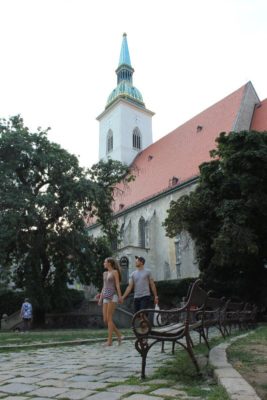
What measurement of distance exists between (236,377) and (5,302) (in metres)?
31.6

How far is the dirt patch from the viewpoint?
3.59m

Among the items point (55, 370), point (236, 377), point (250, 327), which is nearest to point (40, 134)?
point (250, 327)

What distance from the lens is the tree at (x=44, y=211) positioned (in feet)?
70.1

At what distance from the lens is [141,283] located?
27.4ft

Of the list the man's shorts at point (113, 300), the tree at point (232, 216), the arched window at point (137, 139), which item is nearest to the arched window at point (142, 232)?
the tree at point (232, 216)

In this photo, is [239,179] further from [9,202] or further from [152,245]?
[152,245]

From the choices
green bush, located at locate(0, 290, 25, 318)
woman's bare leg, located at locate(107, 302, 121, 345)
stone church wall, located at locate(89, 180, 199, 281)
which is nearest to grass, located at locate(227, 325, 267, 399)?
woman's bare leg, located at locate(107, 302, 121, 345)

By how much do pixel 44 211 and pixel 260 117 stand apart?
18856mm

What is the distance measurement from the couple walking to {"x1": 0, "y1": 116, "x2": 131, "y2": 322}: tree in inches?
500

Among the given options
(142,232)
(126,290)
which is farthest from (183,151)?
(126,290)

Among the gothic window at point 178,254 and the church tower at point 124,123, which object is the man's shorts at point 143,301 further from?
the church tower at point 124,123

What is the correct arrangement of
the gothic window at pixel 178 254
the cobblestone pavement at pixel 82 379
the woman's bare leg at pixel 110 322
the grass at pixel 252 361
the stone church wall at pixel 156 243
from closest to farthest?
the cobblestone pavement at pixel 82 379 → the grass at pixel 252 361 → the woman's bare leg at pixel 110 322 → the stone church wall at pixel 156 243 → the gothic window at pixel 178 254

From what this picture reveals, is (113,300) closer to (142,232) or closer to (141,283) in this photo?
(141,283)

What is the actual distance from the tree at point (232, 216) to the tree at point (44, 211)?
4.92 m
